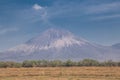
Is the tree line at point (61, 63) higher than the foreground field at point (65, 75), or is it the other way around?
the tree line at point (61, 63)

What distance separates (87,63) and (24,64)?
86.7 feet

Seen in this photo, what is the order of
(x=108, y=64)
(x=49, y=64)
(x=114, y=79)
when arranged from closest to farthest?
1. (x=114, y=79)
2. (x=108, y=64)
3. (x=49, y=64)

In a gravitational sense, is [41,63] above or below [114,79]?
above

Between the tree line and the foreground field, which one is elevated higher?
the tree line

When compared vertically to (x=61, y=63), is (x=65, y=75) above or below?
below

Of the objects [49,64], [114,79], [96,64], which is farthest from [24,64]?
[114,79]

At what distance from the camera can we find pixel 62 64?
12662cm

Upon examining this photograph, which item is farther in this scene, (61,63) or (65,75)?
(61,63)

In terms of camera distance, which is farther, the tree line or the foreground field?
the tree line

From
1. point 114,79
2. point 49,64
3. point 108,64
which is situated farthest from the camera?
point 49,64

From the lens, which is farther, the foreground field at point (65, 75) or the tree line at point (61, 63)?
the tree line at point (61, 63)

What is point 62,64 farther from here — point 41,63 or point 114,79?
point 114,79

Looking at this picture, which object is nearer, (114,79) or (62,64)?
(114,79)

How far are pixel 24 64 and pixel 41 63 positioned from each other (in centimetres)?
1069
